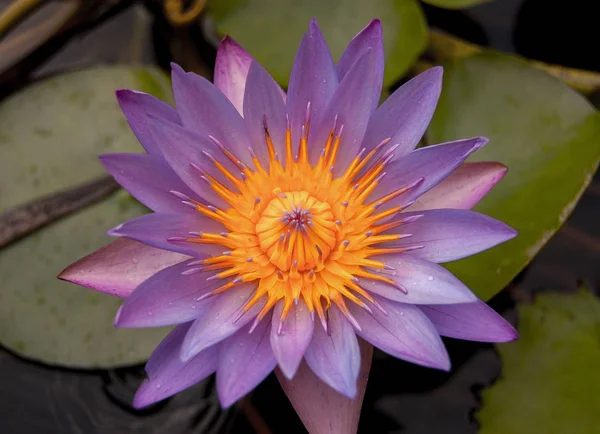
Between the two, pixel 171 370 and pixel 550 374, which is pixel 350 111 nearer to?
pixel 171 370

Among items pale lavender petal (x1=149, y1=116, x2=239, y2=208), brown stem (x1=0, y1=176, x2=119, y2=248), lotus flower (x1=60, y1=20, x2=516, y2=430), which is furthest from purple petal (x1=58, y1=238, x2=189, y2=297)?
brown stem (x1=0, y1=176, x2=119, y2=248)

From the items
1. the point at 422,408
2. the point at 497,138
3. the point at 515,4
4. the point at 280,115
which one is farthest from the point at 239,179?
the point at 515,4

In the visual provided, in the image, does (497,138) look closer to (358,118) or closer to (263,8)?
(358,118)

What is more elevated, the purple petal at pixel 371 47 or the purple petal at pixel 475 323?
the purple petal at pixel 371 47

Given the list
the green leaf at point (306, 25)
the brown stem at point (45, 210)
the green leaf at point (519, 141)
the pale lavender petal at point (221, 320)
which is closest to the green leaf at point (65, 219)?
the brown stem at point (45, 210)

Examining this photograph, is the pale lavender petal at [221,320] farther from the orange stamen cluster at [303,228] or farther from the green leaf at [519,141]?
the green leaf at [519,141]

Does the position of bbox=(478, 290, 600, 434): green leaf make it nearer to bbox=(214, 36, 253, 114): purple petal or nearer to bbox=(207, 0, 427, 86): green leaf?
bbox=(207, 0, 427, 86): green leaf
